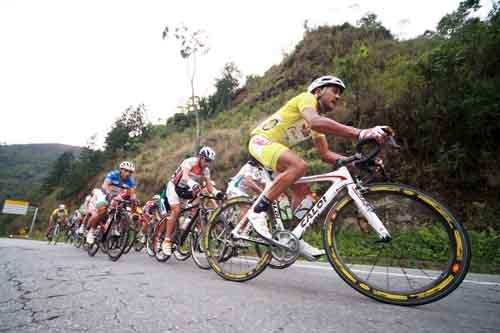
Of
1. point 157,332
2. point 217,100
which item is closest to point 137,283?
point 157,332

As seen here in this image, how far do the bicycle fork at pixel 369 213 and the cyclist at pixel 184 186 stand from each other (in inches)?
103

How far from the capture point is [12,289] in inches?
87.7

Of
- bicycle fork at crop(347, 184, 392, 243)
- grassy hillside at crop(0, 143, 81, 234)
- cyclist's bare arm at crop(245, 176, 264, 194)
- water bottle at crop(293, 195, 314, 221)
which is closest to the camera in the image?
bicycle fork at crop(347, 184, 392, 243)

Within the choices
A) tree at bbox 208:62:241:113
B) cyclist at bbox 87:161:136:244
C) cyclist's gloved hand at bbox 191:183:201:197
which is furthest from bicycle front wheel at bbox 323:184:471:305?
tree at bbox 208:62:241:113

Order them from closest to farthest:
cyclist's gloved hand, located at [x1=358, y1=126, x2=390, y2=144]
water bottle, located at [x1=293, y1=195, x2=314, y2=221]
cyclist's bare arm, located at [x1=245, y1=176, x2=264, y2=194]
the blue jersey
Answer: cyclist's gloved hand, located at [x1=358, y1=126, x2=390, y2=144] → water bottle, located at [x1=293, y1=195, x2=314, y2=221] → cyclist's bare arm, located at [x1=245, y1=176, x2=264, y2=194] → the blue jersey

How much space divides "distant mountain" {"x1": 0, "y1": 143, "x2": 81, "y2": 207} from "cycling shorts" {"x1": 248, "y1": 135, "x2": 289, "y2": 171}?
10065 centimetres

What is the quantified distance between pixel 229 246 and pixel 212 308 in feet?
4.59

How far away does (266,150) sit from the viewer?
2910 millimetres

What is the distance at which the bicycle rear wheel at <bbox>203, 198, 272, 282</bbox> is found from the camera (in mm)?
3070

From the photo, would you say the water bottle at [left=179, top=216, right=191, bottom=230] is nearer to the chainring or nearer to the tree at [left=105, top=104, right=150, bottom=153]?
the chainring

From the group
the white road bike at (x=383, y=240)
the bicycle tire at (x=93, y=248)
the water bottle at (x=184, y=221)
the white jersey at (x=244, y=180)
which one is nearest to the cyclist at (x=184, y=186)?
the water bottle at (x=184, y=221)

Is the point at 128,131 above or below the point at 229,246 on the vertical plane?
above

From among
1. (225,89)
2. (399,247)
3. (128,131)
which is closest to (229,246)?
(399,247)

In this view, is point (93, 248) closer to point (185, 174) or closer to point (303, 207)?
point (185, 174)
